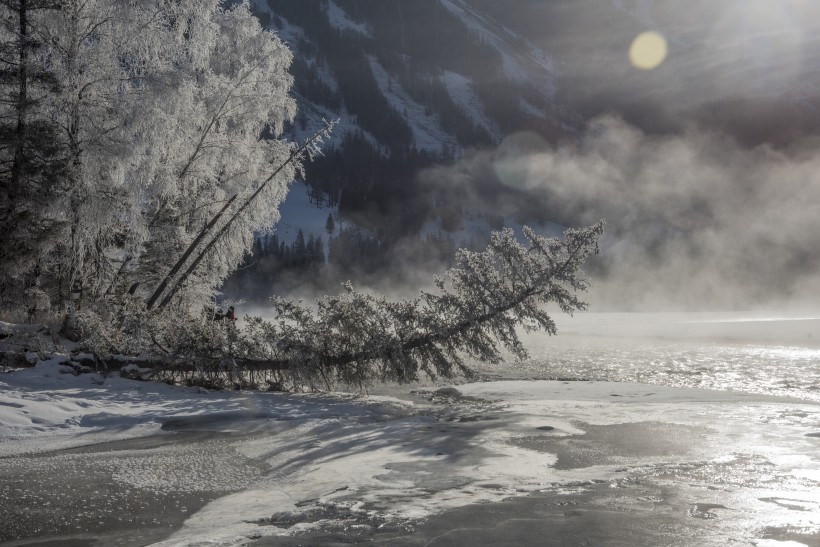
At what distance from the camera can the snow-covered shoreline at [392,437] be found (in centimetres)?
678

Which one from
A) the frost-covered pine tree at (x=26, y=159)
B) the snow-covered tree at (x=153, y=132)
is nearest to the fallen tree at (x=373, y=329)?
the frost-covered pine tree at (x=26, y=159)

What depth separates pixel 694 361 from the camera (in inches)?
1022

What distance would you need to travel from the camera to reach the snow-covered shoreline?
678 centimetres

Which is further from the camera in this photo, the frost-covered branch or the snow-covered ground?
the frost-covered branch

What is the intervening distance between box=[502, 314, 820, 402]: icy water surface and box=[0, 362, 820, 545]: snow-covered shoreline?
4.33 metres

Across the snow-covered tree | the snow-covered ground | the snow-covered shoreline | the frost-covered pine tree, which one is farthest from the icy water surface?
the frost-covered pine tree

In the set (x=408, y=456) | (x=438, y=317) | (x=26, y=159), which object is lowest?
(x=408, y=456)

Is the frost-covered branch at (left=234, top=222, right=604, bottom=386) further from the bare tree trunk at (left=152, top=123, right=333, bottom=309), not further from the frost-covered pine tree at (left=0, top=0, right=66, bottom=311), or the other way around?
the frost-covered pine tree at (left=0, top=0, right=66, bottom=311)

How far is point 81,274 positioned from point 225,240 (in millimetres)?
4831

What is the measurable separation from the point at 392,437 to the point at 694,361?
19742mm

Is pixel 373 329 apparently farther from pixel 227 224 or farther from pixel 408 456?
pixel 227 224

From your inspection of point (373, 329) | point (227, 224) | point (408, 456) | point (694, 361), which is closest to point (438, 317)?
point (373, 329)

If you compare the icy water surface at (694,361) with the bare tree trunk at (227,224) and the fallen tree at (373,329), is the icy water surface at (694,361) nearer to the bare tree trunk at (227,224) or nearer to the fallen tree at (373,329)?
the fallen tree at (373,329)

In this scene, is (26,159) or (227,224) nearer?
(26,159)
